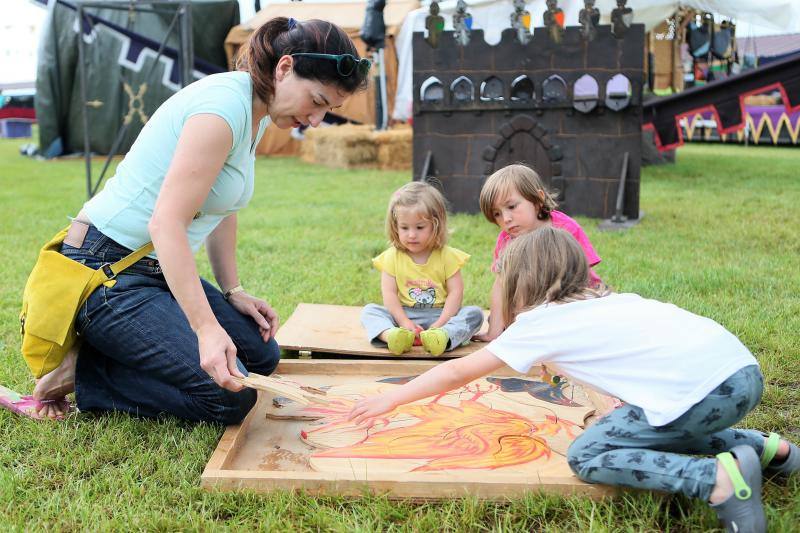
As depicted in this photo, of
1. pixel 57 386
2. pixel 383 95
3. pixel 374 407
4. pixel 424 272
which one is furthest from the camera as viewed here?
pixel 383 95

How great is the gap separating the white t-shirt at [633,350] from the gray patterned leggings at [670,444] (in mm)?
43

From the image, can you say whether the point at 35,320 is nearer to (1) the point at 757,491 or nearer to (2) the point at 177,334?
(2) the point at 177,334

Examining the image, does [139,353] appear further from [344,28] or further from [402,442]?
[344,28]

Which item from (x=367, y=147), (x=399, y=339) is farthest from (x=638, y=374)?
(x=367, y=147)

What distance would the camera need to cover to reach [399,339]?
9.73 feet

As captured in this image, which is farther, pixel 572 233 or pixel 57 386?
pixel 572 233

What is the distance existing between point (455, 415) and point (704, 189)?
6.29 metres

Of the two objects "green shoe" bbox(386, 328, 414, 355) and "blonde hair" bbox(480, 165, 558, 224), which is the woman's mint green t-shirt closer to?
"green shoe" bbox(386, 328, 414, 355)

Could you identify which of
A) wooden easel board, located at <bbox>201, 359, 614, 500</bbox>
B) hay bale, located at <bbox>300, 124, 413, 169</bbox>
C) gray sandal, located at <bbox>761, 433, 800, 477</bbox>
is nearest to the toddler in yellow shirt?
wooden easel board, located at <bbox>201, 359, 614, 500</bbox>

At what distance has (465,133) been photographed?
6215 millimetres

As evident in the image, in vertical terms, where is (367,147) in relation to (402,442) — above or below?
above

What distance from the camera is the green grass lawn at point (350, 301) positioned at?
5.88 ft

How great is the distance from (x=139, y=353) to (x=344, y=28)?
34.4ft

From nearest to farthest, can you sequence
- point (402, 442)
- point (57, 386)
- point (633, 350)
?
point (633, 350)
point (402, 442)
point (57, 386)
